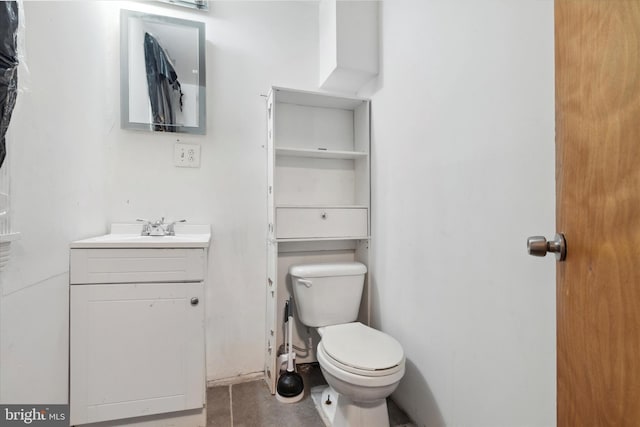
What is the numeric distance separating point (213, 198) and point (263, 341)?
36.6 inches

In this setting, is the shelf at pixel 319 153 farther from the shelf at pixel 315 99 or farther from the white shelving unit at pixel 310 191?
the shelf at pixel 315 99

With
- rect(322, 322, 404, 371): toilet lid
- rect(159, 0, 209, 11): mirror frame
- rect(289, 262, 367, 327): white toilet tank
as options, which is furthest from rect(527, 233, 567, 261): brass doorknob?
rect(159, 0, 209, 11): mirror frame

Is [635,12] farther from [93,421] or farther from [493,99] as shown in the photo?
[93,421]

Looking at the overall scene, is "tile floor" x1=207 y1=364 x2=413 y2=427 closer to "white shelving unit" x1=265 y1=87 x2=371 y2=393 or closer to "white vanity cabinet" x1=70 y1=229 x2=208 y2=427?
"white shelving unit" x1=265 y1=87 x2=371 y2=393

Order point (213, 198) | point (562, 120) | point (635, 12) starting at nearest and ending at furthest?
point (635, 12)
point (562, 120)
point (213, 198)

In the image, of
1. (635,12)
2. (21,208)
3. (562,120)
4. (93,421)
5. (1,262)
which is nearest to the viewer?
(635,12)

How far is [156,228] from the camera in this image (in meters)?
1.59

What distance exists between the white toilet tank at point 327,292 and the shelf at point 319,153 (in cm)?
67

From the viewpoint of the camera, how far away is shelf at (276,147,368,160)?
5.56 ft

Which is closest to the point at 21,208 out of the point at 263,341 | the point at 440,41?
the point at 263,341

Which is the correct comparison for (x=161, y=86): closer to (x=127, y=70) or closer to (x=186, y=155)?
(x=127, y=70)

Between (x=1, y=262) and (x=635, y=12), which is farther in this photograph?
(x=1, y=262)

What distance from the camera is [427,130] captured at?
1279 millimetres

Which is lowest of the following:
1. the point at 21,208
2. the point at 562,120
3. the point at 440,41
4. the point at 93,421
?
the point at 93,421
